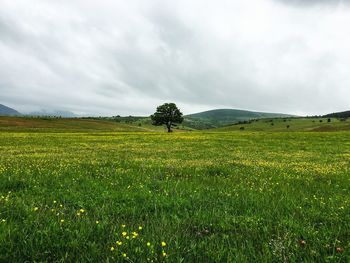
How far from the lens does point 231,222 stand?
20.6 feet

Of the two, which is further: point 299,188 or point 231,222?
point 299,188

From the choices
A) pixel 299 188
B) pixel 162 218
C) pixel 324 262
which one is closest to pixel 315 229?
pixel 324 262

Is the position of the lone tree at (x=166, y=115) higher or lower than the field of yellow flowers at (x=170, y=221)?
higher

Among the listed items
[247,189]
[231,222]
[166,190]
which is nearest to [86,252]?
[231,222]

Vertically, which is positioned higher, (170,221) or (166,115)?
(166,115)

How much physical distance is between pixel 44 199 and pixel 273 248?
6137 millimetres

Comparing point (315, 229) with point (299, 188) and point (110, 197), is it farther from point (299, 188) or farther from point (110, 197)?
point (110, 197)

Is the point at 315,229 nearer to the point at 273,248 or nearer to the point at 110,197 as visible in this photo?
the point at 273,248

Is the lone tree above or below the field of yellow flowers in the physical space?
above

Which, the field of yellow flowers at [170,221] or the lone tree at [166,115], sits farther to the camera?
the lone tree at [166,115]

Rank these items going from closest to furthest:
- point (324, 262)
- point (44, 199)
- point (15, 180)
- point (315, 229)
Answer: point (324, 262) < point (315, 229) < point (44, 199) < point (15, 180)

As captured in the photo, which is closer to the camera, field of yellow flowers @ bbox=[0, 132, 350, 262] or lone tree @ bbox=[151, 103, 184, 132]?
field of yellow flowers @ bbox=[0, 132, 350, 262]

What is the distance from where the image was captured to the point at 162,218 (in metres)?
6.38

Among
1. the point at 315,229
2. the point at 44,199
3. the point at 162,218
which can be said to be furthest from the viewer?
the point at 44,199
